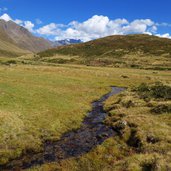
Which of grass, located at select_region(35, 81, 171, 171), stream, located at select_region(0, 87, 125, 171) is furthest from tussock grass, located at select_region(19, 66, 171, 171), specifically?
stream, located at select_region(0, 87, 125, 171)

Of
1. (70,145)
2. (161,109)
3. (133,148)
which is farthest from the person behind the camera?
(161,109)

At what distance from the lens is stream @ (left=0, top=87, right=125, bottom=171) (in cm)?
1703

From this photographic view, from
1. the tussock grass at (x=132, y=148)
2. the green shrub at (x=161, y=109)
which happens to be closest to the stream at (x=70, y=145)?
the tussock grass at (x=132, y=148)

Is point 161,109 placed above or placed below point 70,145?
above

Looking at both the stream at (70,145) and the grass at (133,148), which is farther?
the stream at (70,145)

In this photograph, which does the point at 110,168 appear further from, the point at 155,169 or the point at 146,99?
the point at 146,99

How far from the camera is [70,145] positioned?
2034 centimetres

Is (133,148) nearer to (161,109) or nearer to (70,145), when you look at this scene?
(70,145)

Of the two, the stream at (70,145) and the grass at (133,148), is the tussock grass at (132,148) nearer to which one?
the grass at (133,148)

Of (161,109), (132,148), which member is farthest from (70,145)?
(161,109)

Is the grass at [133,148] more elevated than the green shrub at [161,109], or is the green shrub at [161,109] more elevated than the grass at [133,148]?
the green shrub at [161,109]

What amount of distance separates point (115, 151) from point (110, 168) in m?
3.33

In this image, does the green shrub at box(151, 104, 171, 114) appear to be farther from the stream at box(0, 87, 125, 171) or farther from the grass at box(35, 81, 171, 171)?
the stream at box(0, 87, 125, 171)

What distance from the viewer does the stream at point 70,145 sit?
17.0m
